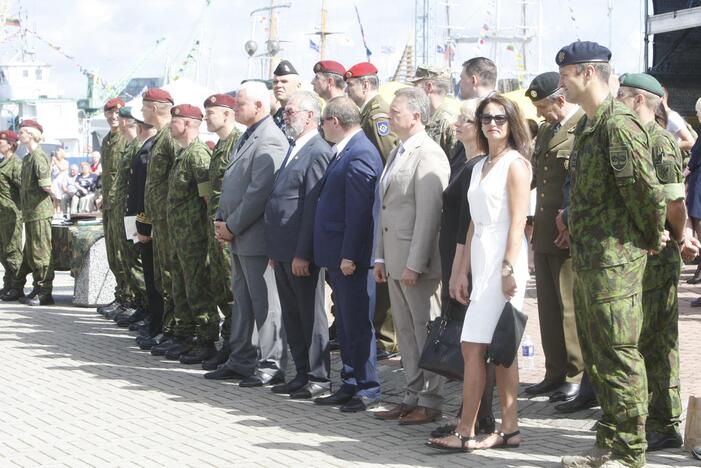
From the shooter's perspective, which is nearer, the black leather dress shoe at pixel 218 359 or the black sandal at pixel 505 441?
the black sandal at pixel 505 441

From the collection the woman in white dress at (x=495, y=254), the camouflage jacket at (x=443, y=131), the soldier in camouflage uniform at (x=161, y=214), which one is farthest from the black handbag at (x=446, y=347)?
the soldier in camouflage uniform at (x=161, y=214)

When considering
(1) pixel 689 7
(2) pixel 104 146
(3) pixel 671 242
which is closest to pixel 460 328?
(3) pixel 671 242

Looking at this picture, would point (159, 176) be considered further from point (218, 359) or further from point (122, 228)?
point (218, 359)

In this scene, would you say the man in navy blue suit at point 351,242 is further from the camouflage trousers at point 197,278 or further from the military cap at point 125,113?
the military cap at point 125,113

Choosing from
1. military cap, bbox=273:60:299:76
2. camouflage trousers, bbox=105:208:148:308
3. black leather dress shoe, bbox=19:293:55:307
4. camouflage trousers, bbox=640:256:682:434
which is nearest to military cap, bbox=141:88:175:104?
military cap, bbox=273:60:299:76

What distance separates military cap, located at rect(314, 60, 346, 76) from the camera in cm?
1025

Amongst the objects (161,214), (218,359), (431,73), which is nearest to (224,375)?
(218,359)

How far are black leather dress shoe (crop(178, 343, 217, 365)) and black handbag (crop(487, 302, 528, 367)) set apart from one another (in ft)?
13.7

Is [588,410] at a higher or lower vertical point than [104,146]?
lower

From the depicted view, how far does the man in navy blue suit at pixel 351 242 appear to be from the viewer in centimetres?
771

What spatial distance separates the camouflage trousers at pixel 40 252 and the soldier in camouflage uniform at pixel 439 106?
606 centimetres

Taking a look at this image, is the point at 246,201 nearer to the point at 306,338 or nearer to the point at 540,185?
the point at 306,338

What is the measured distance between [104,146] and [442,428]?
7372 mm

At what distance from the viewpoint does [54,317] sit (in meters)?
13.0
